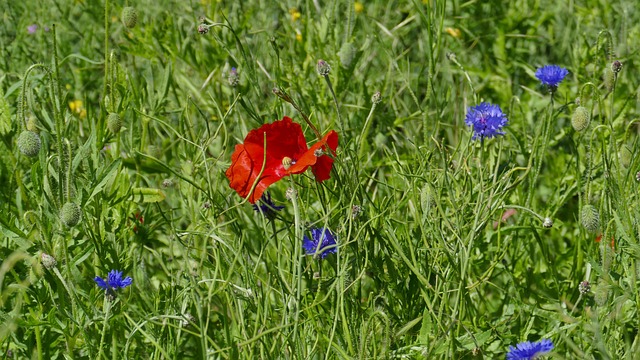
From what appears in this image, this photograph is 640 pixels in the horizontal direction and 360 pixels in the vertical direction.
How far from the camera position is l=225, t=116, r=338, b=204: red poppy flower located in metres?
1.67

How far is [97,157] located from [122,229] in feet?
0.52

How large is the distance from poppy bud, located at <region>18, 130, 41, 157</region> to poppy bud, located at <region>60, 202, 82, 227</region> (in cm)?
15

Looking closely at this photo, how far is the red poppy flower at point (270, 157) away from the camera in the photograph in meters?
1.67

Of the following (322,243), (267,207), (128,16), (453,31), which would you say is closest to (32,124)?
(128,16)

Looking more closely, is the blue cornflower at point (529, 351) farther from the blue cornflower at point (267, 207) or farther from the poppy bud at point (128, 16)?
the poppy bud at point (128, 16)

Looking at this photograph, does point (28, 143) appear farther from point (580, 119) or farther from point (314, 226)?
point (580, 119)

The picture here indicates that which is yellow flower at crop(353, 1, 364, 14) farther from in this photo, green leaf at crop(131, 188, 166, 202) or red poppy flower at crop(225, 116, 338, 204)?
red poppy flower at crop(225, 116, 338, 204)

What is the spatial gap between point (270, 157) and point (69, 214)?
388 millimetres

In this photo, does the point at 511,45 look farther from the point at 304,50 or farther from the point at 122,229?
the point at 122,229

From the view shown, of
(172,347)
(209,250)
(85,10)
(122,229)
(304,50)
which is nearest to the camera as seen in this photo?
(172,347)

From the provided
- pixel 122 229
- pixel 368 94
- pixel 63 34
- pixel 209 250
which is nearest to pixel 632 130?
pixel 368 94

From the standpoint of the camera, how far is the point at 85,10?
3205 millimetres

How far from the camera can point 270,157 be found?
1.78 metres

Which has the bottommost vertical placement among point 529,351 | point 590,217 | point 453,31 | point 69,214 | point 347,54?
point 529,351
